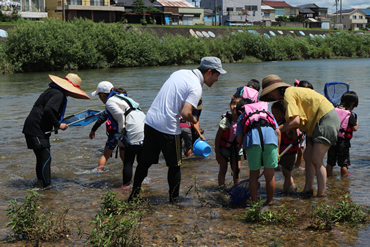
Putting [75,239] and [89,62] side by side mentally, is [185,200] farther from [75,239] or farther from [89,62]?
[89,62]

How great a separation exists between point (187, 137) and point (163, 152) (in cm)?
277

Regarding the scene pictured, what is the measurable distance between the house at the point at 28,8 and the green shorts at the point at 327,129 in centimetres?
5791

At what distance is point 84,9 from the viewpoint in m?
64.7

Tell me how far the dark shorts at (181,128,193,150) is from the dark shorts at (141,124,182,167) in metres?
2.52

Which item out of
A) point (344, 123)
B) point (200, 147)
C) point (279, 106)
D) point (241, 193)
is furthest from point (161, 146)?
point (344, 123)

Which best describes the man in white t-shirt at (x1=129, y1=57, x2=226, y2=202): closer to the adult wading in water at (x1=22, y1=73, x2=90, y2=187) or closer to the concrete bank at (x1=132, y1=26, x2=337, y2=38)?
the adult wading in water at (x1=22, y1=73, x2=90, y2=187)

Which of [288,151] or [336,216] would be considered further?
[288,151]

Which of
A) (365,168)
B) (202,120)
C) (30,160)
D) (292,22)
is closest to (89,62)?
(202,120)

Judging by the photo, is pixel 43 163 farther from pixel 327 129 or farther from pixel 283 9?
pixel 283 9

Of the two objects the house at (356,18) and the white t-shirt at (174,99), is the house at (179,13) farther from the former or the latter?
the white t-shirt at (174,99)

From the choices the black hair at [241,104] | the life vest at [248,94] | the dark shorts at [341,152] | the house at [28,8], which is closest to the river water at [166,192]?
the dark shorts at [341,152]

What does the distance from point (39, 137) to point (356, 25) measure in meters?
139

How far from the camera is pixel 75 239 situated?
436 cm

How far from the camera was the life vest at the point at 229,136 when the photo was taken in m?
5.77
